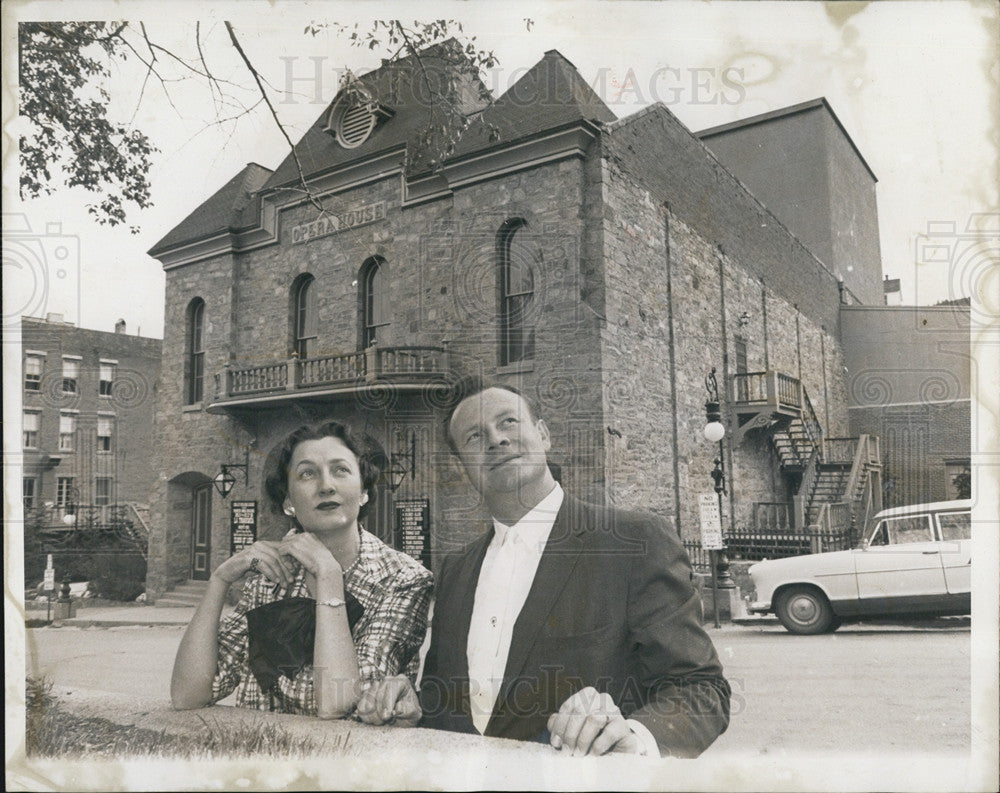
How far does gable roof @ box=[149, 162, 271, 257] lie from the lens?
6.19 m

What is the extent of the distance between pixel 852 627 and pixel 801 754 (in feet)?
3.50

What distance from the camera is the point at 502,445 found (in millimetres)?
5191

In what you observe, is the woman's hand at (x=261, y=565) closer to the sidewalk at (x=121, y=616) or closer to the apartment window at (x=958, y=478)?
the sidewalk at (x=121, y=616)

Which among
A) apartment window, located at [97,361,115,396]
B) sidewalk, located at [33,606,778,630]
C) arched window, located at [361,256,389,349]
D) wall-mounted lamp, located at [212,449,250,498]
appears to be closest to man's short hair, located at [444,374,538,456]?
arched window, located at [361,256,389,349]

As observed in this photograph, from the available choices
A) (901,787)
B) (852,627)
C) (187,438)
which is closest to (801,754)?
(901,787)

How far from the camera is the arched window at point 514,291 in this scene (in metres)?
5.51

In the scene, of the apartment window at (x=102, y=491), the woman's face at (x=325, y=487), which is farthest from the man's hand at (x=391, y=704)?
the apartment window at (x=102, y=491)

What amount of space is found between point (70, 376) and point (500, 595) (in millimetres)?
3953

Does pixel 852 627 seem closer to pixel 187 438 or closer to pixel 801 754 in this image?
pixel 801 754

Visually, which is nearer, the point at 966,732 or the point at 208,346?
the point at 966,732

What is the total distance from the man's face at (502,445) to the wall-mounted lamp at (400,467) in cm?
43

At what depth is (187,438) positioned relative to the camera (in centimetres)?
635

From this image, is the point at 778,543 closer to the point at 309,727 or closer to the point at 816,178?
the point at 816,178

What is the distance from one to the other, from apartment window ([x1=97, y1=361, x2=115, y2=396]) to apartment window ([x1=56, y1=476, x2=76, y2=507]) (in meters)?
0.76
